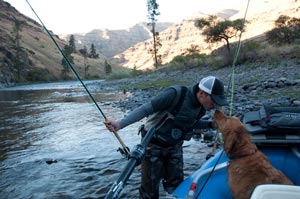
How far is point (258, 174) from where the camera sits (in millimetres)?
3299

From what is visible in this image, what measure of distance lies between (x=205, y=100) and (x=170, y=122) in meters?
0.51

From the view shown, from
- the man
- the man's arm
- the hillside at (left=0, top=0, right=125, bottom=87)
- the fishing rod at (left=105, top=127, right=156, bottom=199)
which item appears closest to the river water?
the man

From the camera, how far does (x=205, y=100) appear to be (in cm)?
379

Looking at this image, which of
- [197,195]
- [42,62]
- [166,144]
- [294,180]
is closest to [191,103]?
[166,144]

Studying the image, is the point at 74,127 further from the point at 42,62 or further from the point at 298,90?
the point at 42,62

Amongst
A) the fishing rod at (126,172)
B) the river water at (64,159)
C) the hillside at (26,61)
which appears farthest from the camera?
the hillside at (26,61)

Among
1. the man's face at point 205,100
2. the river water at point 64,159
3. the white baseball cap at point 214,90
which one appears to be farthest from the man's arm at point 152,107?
the river water at point 64,159

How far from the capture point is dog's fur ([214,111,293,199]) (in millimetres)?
3280

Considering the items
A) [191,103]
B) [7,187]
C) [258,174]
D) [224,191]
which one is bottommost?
[7,187]

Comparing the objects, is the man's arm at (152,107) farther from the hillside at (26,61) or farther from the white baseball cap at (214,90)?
the hillside at (26,61)

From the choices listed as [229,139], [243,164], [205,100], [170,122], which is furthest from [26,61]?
[243,164]

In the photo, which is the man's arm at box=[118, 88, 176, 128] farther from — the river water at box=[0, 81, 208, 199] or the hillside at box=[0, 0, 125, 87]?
the hillside at box=[0, 0, 125, 87]

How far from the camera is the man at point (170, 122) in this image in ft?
12.1

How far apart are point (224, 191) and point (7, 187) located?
4558 millimetres
